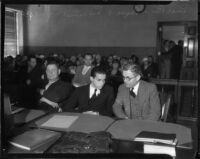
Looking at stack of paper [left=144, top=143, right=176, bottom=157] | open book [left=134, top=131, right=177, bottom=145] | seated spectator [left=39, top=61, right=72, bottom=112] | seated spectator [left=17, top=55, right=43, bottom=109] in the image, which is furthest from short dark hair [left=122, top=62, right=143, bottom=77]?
stack of paper [left=144, top=143, right=176, bottom=157]

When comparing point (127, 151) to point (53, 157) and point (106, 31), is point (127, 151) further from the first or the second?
point (106, 31)

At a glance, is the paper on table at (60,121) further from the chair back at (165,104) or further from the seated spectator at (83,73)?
the chair back at (165,104)

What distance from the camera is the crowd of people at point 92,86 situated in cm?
250

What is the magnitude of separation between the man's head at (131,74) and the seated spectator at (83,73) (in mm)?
306

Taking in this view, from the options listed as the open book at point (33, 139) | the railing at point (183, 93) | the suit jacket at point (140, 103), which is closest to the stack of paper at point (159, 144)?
the railing at point (183, 93)

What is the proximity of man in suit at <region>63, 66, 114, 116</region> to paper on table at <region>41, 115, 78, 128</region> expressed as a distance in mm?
327

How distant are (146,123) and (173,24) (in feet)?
2.50

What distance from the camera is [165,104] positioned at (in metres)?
2.70

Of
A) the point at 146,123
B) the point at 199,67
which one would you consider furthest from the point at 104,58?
the point at 199,67

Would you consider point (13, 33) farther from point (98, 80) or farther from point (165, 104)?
point (165, 104)

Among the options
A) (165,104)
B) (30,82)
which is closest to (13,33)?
(30,82)

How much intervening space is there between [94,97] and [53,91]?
36 centimetres

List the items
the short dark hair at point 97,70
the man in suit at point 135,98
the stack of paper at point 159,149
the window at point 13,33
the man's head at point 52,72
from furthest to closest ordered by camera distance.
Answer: the short dark hair at point 97,70 → the man's head at point 52,72 → the man in suit at point 135,98 → the window at point 13,33 → the stack of paper at point 159,149

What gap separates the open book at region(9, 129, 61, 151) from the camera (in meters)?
1.74
